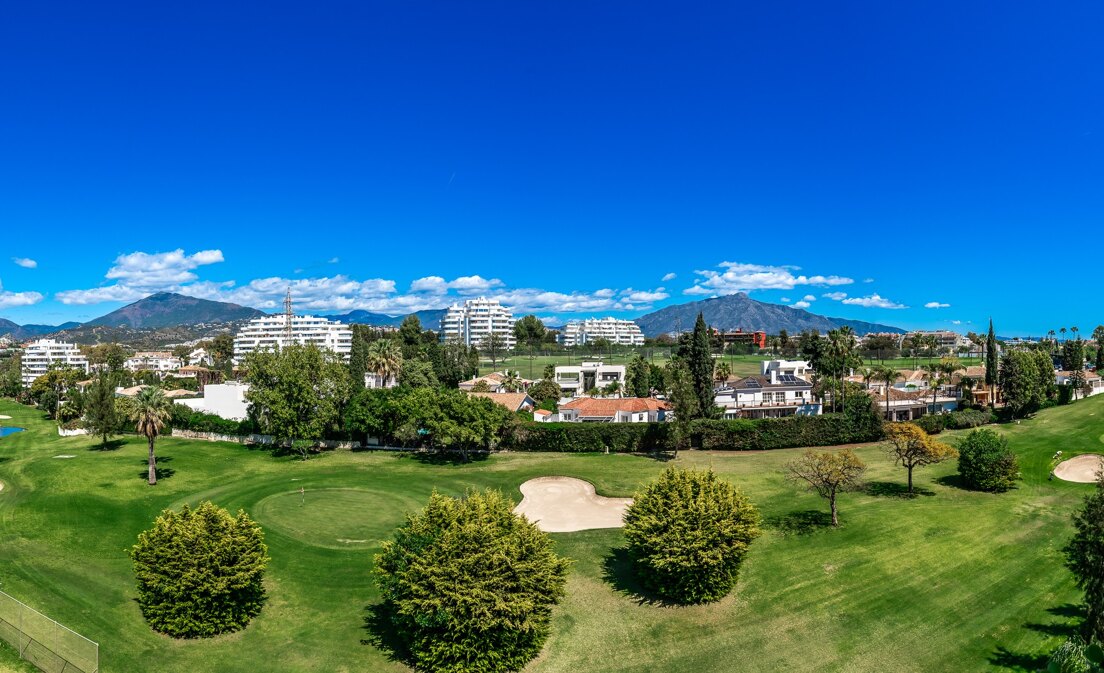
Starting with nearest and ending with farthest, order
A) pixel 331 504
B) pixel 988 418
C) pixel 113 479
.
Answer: pixel 331 504, pixel 113 479, pixel 988 418

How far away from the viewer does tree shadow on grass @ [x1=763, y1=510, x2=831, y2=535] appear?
119 ft

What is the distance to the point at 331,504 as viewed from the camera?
144ft

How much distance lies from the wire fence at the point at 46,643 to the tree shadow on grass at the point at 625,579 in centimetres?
2099

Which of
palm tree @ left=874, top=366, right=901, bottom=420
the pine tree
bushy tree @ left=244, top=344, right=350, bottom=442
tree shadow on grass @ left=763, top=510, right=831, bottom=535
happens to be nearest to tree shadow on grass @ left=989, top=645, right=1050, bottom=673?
tree shadow on grass @ left=763, top=510, right=831, bottom=535

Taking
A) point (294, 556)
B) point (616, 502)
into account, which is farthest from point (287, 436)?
point (616, 502)

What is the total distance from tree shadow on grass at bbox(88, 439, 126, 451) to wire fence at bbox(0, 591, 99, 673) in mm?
50191

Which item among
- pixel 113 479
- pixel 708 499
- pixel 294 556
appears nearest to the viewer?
pixel 708 499

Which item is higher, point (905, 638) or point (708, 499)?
point (708, 499)

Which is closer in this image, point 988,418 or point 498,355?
point 988,418

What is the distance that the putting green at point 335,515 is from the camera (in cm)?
3705

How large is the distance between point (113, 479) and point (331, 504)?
69.4ft

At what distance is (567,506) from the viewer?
44531 millimetres

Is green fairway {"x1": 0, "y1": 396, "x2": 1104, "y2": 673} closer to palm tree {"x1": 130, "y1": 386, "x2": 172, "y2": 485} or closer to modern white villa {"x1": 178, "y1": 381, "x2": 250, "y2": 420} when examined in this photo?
palm tree {"x1": 130, "y1": 386, "x2": 172, "y2": 485}

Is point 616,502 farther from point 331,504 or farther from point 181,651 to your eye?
point 181,651
